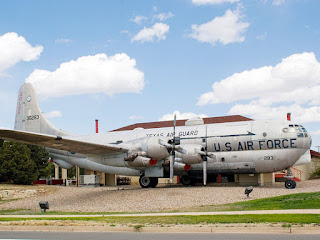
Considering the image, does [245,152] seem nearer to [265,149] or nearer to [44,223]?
[265,149]

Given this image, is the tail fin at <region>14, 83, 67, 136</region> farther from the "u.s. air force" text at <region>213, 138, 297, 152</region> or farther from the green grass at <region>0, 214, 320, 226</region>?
the green grass at <region>0, 214, 320, 226</region>

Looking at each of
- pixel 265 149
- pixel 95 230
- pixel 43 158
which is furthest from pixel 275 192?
pixel 43 158

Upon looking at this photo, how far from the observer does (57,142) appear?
25.8 meters

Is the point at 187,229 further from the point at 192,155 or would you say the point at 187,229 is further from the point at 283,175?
the point at 283,175

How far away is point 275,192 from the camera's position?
24.7m

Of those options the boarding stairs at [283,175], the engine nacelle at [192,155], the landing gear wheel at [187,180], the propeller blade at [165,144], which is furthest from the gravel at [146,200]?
the boarding stairs at [283,175]

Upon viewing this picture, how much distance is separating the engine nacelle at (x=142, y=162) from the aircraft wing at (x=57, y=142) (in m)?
1.04

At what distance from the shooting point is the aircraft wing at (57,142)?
23391 millimetres

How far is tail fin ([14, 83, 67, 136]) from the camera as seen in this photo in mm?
36031

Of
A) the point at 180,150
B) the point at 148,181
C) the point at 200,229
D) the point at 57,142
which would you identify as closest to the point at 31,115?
the point at 57,142

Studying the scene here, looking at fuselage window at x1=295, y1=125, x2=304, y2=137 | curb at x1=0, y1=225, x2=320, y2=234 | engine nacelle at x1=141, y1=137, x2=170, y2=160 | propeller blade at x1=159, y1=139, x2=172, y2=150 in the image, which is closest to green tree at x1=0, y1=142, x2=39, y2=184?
engine nacelle at x1=141, y1=137, x2=170, y2=160

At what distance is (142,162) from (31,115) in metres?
14.7

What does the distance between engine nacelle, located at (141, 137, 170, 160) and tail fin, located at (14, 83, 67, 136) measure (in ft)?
40.5

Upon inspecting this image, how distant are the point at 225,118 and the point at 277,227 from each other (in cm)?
4275
